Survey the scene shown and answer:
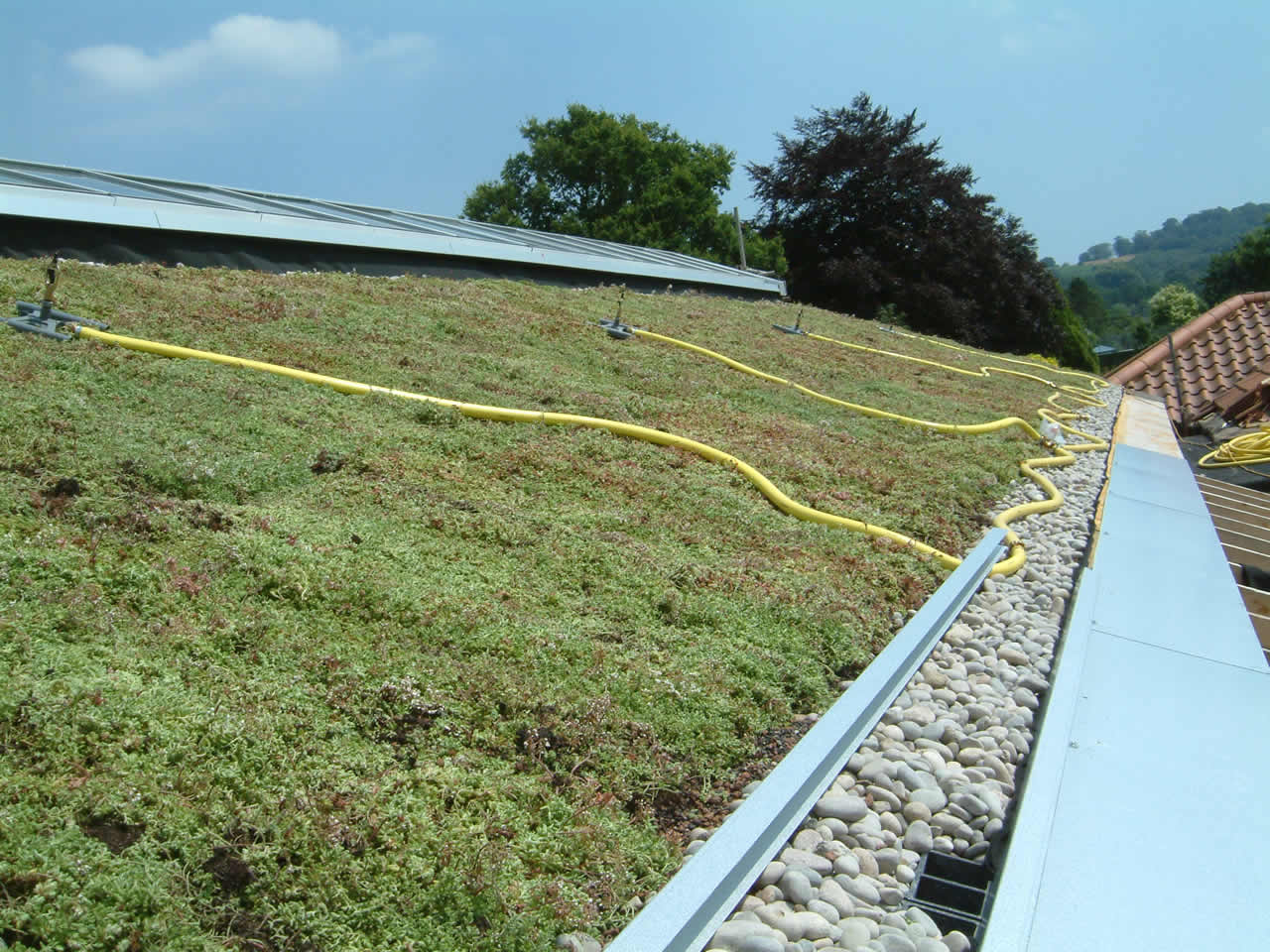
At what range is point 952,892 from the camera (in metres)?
2.97

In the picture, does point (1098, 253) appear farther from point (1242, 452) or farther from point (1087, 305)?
point (1242, 452)

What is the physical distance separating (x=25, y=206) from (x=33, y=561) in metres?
6.01

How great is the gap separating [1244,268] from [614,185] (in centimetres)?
4429

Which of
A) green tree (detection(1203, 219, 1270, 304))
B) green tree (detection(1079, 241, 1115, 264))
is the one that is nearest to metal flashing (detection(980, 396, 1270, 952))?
green tree (detection(1203, 219, 1270, 304))

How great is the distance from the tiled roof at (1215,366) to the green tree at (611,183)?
23.6 m

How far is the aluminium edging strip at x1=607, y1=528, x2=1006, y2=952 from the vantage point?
237 centimetres

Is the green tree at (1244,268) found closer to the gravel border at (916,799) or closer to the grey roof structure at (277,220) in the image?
the grey roof structure at (277,220)

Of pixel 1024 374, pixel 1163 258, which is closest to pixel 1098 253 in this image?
pixel 1163 258

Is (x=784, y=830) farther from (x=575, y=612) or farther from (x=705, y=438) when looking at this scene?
(x=705, y=438)

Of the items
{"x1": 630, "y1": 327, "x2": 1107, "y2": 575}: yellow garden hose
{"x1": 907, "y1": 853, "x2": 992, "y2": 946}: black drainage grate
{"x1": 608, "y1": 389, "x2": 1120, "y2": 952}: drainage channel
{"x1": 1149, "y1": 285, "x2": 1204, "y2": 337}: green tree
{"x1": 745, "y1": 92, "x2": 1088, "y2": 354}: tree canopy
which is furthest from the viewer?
{"x1": 1149, "y1": 285, "x2": 1204, "y2": 337}: green tree

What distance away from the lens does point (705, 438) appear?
737cm

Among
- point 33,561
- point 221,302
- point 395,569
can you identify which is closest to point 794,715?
point 395,569

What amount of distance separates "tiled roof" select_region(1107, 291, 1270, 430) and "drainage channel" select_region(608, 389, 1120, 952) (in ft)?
31.4

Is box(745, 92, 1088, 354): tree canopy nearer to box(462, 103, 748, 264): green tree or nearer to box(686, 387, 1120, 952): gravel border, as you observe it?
box(462, 103, 748, 264): green tree
